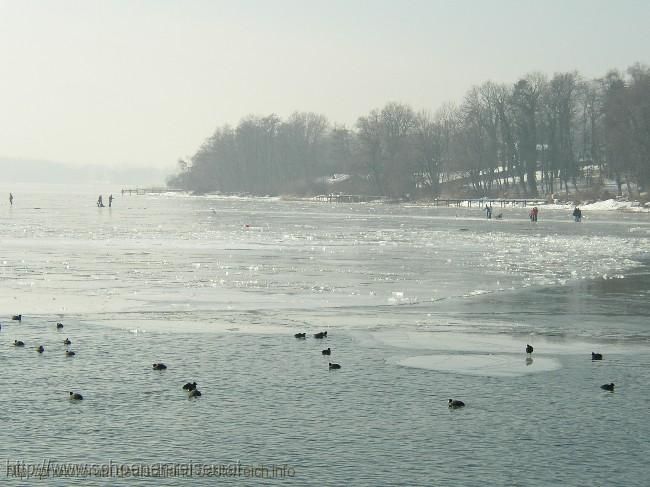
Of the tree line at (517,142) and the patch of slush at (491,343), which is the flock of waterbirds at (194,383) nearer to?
the patch of slush at (491,343)

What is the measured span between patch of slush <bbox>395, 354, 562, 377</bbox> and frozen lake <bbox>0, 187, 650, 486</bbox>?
0.05 m

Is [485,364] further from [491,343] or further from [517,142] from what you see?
[517,142]

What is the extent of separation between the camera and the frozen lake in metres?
10.5

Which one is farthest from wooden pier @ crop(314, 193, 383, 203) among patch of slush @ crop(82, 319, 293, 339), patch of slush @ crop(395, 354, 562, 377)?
patch of slush @ crop(395, 354, 562, 377)

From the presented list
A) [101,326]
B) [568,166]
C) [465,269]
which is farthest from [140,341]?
[568,166]

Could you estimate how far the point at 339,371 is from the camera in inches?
579

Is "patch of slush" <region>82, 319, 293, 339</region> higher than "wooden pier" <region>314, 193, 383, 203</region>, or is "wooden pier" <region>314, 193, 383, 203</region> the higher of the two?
"wooden pier" <region>314, 193, 383, 203</region>

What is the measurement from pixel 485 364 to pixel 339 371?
7.77 feet

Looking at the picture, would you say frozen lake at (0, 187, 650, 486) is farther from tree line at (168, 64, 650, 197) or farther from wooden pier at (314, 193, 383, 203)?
wooden pier at (314, 193, 383, 203)

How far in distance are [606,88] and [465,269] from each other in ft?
284

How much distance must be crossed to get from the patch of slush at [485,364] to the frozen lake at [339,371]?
0.16ft

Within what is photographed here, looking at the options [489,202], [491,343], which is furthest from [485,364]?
[489,202]

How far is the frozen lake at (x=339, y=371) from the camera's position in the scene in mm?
10477

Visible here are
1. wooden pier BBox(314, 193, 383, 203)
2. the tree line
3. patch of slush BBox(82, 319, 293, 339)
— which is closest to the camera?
patch of slush BBox(82, 319, 293, 339)
